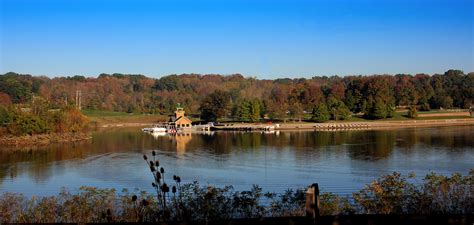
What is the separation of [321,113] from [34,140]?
35906mm

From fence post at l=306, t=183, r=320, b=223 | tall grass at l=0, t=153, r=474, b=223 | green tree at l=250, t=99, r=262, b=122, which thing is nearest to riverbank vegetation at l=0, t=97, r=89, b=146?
Result: green tree at l=250, t=99, r=262, b=122

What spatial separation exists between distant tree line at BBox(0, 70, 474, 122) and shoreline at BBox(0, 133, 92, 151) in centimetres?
1805

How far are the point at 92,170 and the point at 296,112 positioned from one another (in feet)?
150

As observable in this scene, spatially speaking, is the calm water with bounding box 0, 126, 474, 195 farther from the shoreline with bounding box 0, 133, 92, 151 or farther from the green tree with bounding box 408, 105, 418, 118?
the green tree with bounding box 408, 105, 418, 118

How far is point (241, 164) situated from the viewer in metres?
26.1

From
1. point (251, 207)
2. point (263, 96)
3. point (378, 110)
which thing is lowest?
point (251, 207)

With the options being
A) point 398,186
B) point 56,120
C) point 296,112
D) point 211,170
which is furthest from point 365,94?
point 398,186

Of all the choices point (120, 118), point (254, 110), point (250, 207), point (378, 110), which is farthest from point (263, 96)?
point (250, 207)

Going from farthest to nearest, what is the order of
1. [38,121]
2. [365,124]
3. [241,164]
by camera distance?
[365,124]
[38,121]
[241,164]

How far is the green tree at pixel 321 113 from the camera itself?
Result: 6456 cm

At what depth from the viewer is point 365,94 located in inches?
2869

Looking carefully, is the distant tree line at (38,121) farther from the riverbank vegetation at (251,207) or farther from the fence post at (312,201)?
the fence post at (312,201)

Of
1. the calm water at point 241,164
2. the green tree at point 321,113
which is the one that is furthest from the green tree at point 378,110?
the calm water at point 241,164

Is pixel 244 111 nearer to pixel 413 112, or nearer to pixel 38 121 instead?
pixel 413 112
